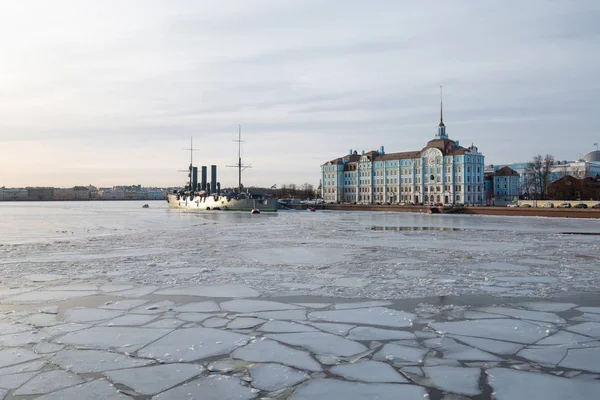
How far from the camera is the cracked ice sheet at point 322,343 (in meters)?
5.34

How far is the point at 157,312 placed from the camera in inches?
283

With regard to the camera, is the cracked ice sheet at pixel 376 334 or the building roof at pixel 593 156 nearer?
the cracked ice sheet at pixel 376 334

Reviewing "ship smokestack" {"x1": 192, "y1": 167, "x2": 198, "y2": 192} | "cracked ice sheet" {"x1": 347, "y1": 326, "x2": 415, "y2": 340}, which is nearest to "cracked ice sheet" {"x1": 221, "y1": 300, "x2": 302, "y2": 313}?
"cracked ice sheet" {"x1": 347, "y1": 326, "x2": 415, "y2": 340}

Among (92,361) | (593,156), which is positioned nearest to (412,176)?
(593,156)

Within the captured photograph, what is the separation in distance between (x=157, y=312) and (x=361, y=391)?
156 inches

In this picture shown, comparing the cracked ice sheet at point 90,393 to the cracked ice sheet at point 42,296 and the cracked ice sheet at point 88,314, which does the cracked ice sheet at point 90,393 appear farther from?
the cracked ice sheet at point 42,296

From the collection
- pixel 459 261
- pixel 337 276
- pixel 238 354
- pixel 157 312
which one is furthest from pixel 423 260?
pixel 238 354

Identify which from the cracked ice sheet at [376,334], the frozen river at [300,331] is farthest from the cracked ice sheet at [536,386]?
the cracked ice sheet at [376,334]

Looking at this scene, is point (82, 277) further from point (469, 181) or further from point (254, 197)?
point (469, 181)

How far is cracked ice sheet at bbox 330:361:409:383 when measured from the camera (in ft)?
14.7

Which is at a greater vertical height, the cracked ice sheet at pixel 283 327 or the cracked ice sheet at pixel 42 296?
the cracked ice sheet at pixel 42 296

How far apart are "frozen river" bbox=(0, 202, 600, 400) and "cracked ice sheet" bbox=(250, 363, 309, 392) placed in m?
0.02

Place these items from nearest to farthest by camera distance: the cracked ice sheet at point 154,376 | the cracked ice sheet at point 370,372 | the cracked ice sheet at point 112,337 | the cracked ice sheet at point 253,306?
the cracked ice sheet at point 154,376
the cracked ice sheet at point 370,372
the cracked ice sheet at point 112,337
the cracked ice sheet at point 253,306

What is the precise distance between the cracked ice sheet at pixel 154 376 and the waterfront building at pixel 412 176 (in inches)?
3578
